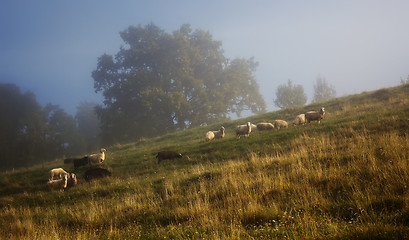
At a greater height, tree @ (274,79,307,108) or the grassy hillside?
tree @ (274,79,307,108)

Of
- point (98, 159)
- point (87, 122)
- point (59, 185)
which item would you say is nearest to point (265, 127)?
point (98, 159)

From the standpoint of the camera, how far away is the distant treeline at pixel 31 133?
1667 inches

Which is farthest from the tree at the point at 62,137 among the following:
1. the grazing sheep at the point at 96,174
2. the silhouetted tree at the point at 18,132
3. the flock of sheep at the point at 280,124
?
the flock of sheep at the point at 280,124

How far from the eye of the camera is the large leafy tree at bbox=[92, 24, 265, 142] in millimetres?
40469

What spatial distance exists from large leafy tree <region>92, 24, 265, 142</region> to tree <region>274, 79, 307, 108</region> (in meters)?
6.21

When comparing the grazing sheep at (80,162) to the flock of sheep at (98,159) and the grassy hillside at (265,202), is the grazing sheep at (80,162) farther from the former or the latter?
the grassy hillside at (265,202)

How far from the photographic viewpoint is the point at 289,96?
5472cm

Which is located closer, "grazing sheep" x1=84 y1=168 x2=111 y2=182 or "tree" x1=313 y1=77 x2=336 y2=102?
"grazing sheep" x1=84 y1=168 x2=111 y2=182

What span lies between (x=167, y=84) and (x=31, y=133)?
29745 millimetres

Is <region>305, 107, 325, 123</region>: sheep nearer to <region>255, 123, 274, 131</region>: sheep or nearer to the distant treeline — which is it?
<region>255, 123, 274, 131</region>: sheep

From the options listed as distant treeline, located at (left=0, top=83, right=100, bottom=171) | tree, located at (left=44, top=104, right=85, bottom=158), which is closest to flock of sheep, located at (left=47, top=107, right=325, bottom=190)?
distant treeline, located at (left=0, top=83, right=100, bottom=171)

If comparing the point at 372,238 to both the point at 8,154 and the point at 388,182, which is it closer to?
the point at 388,182

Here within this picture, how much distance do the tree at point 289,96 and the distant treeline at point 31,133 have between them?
4688cm

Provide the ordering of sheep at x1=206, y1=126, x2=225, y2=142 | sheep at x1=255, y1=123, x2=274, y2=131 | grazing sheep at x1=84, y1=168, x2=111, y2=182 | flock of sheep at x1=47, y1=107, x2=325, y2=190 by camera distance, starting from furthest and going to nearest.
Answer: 1. sheep at x1=206, y1=126, x2=225, y2=142
2. sheep at x1=255, y1=123, x2=274, y2=131
3. grazing sheep at x1=84, y1=168, x2=111, y2=182
4. flock of sheep at x1=47, y1=107, x2=325, y2=190
